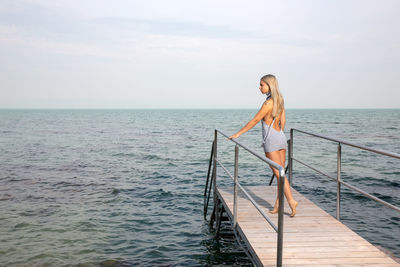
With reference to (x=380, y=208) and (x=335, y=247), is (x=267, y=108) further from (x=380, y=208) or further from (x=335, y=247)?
(x=380, y=208)

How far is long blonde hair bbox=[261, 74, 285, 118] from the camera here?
489 centimetres

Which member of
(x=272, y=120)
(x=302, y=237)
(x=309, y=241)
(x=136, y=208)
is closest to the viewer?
(x=309, y=241)

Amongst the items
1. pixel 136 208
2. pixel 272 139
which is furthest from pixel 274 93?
pixel 136 208

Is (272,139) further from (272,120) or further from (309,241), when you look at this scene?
(309,241)

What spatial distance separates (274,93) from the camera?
4.89 meters

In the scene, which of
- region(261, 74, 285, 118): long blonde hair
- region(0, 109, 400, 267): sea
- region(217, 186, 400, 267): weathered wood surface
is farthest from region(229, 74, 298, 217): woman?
region(217, 186, 400, 267): weathered wood surface

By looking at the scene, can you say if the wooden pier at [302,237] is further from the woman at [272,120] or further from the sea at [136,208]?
the sea at [136,208]

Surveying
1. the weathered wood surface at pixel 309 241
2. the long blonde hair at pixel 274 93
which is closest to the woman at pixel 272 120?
the long blonde hair at pixel 274 93

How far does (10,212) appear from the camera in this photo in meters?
9.79

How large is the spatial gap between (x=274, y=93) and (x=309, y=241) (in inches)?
75.6

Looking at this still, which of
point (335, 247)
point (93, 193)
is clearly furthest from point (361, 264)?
point (93, 193)

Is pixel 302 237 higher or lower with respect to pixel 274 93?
lower

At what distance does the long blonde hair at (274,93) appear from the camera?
4895 millimetres

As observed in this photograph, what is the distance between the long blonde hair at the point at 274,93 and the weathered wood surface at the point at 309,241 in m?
1.52
